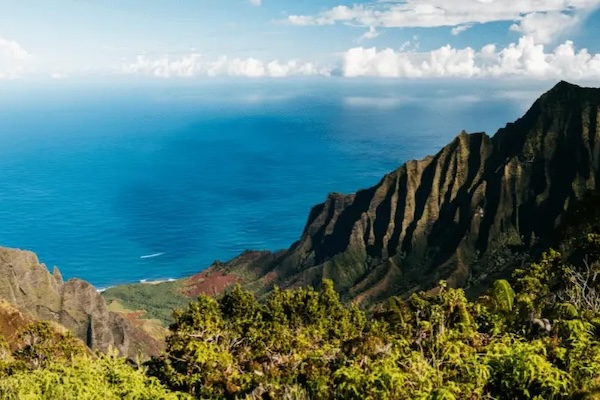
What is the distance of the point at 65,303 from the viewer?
470 feet

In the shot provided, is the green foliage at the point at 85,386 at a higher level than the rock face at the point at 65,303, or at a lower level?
higher

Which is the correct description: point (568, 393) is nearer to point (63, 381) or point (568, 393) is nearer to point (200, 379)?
point (63, 381)

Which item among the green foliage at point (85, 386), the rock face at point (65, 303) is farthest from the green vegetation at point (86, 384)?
the rock face at point (65, 303)

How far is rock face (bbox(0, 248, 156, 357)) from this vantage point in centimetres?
13612

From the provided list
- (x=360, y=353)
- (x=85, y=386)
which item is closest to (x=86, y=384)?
(x=85, y=386)

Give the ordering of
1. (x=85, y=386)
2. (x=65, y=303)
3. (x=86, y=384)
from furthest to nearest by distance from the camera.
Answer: (x=65, y=303) → (x=86, y=384) → (x=85, y=386)

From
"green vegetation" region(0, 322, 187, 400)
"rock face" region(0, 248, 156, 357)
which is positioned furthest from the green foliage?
"rock face" region(0, 248, 156, 357)

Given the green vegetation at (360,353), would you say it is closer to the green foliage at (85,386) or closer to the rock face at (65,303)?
the green foliage at (85,386)

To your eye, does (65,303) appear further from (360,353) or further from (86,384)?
(360,353)

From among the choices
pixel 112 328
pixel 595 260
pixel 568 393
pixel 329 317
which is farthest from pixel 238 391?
pixel 112 328

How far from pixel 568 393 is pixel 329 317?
4312cm

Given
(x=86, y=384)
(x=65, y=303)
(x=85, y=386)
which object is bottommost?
(x=65, y=303)

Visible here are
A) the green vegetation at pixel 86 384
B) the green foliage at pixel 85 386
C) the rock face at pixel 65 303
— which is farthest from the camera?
the rock face at pixel 65 303

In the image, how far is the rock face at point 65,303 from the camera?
136 metres
